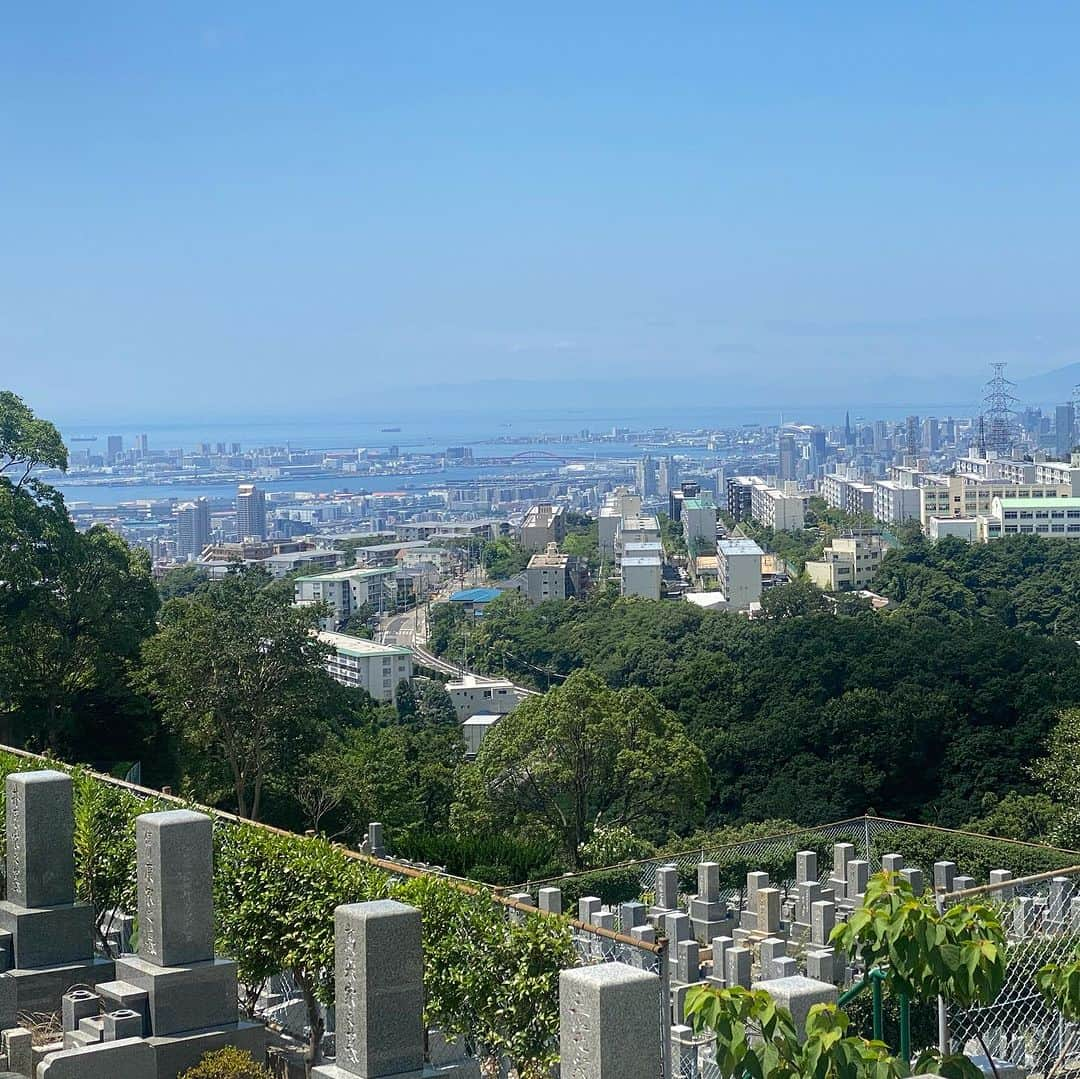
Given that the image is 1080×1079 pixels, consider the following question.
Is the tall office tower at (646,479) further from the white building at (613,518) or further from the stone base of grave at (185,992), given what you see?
the stone base of grave at (185,992)

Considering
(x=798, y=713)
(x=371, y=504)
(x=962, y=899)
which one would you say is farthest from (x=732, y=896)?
(x=371, y=504)

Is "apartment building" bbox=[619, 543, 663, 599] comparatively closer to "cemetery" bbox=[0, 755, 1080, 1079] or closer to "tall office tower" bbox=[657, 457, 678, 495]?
"cemetery" bbox=[0, 755, 1080, 1079]

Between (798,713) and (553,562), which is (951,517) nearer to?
(553,562)

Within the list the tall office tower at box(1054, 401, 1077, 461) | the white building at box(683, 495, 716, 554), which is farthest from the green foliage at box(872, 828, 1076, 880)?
the tall office tower at box(1054, 401, 1077, 461)

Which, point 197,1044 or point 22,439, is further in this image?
point 22,439

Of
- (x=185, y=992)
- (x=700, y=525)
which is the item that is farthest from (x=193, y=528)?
(x=185, y=992)

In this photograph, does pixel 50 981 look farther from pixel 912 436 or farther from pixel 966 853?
pixel 912 436

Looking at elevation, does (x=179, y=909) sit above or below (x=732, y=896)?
above
